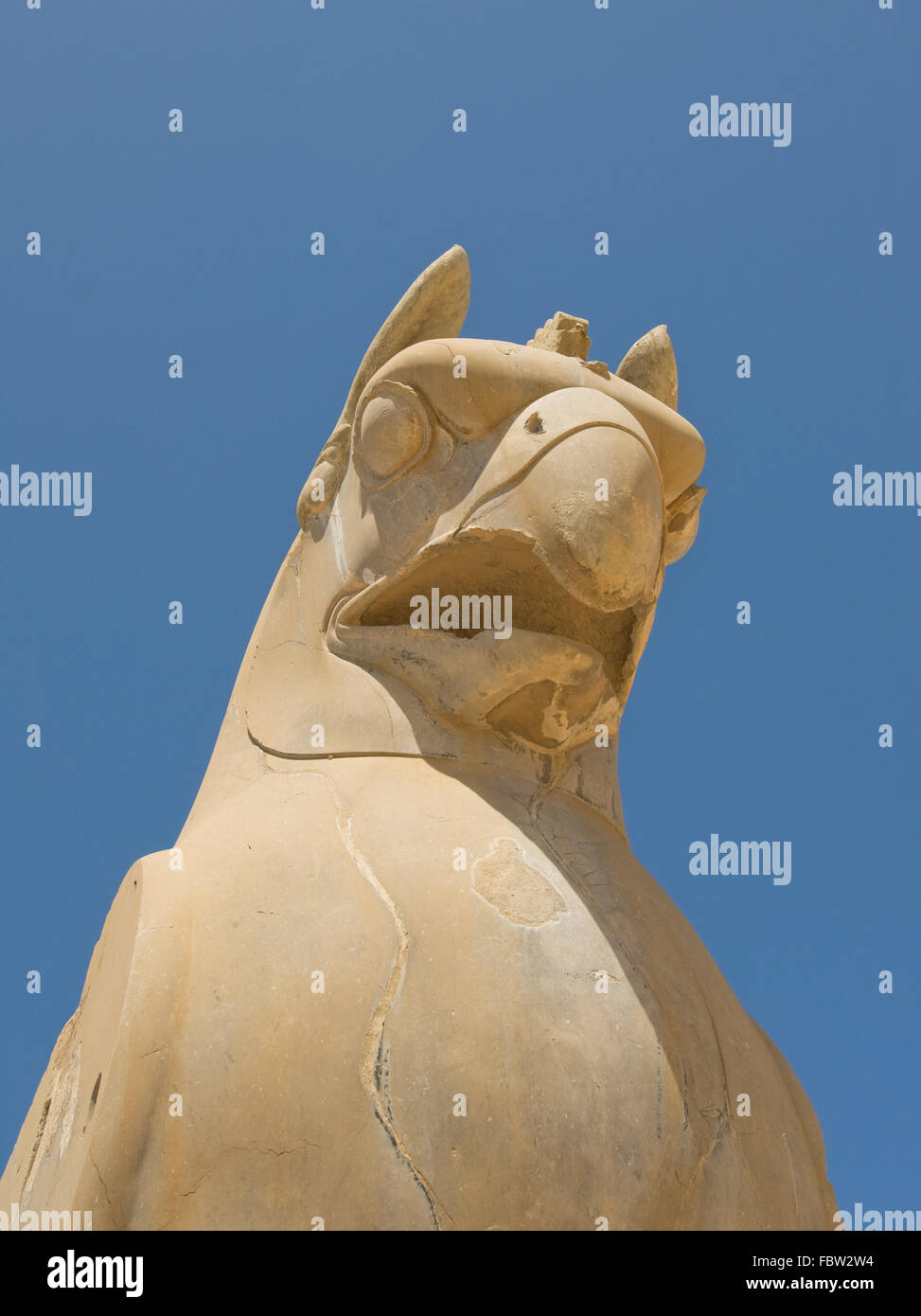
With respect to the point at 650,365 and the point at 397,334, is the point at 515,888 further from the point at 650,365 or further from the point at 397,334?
the point at 650,365

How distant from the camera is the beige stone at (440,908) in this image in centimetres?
381

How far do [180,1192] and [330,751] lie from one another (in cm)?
130

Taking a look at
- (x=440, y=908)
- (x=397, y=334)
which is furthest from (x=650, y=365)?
(x=440, y=908)

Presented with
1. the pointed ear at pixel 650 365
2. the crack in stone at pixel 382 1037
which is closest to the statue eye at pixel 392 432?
the pointed ear at pixel 650 365

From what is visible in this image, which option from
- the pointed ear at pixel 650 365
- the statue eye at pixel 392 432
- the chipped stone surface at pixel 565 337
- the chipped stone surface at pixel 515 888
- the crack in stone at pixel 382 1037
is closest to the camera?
the crack in stone at pixel 382 1037

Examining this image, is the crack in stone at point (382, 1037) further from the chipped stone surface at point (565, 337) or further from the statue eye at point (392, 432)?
the chipped stone surface at point (565, 337)

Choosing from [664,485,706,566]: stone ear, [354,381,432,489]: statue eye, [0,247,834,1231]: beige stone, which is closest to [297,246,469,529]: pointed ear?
[0,247,834,1231]: beige stone

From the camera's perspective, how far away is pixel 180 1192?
12.4 ft

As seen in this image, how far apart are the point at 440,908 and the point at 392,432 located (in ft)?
4.63

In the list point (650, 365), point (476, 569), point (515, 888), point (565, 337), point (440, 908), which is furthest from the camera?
point (650, 365)

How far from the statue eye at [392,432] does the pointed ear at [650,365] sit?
0.88 metres

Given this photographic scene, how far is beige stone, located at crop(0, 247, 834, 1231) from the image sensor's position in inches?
150

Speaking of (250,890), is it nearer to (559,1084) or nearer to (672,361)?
(559,1084)

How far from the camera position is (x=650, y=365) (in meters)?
5.27
